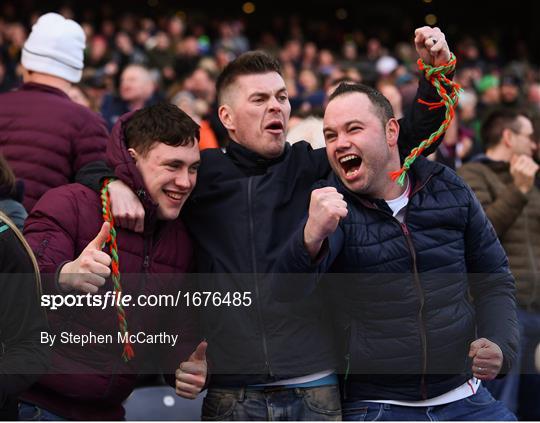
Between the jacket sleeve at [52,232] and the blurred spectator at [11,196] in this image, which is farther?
the blurred spectator at [11,196]

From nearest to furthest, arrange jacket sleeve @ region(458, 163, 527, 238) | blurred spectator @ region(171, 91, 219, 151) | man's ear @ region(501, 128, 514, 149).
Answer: jacket sleeve @ region(458, 163, 527, 238) < man's ear @ region(501, 128, 514, 149) < blurred spectator @ region(171, 91, 219, 151)

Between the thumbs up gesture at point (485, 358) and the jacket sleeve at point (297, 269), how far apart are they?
62cm

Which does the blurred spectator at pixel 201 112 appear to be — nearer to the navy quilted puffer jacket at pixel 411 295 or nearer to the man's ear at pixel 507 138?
the man's ear at pixel 507 138

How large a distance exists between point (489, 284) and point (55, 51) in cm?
252

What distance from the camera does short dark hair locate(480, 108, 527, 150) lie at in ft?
18.6

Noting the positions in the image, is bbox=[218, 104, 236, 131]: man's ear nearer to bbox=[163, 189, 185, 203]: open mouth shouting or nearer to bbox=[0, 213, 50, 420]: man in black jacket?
bbox=[163, 189, 185, 203]: open mouth shouting

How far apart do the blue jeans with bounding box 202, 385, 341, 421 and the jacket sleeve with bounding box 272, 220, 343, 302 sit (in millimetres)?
430

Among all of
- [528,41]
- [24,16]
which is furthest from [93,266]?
[528,41]

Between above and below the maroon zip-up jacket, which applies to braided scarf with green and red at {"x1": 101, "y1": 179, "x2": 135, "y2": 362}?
below

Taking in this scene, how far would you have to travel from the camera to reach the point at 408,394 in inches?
132

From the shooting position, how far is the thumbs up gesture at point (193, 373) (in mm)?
3369

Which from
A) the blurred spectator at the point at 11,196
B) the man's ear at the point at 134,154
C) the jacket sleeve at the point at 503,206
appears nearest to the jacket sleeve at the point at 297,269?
the man's ear at the point at 134,154

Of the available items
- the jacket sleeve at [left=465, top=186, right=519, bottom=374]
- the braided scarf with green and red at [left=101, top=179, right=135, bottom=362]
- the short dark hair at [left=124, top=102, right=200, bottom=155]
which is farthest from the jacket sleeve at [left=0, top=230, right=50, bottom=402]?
the jacket sleeve at [left=465, top=186, right=519, bottom=374]

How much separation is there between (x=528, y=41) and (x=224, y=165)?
20.7 metres
